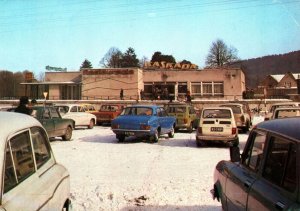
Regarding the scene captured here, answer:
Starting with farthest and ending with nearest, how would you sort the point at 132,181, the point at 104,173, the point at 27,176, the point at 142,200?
the point at 104,173 → the point at 132,181 → the point at 142,200 → the point at 27,176

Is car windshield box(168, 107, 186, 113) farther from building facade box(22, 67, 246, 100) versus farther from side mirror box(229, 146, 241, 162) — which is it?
building facade box(22, 67, 246, 100)

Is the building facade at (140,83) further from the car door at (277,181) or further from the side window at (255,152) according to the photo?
the car door at (277,181)

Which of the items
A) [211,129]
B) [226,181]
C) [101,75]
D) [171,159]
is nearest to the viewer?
[226,181]

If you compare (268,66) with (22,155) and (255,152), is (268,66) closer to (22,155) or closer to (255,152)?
(255,152)

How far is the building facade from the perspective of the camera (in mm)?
53844

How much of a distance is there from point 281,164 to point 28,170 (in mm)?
2272

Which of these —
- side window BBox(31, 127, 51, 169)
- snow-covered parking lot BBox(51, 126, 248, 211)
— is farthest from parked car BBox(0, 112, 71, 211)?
snow-covered parking lot BBox(51, 126, 248, 211)

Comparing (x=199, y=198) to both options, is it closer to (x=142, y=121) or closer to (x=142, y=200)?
(x=142, y=200)

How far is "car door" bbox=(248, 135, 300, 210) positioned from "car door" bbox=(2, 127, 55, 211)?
6.37 ft

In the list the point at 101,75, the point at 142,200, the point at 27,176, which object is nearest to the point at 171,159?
the point at 142,200

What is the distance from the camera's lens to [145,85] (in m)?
56.9

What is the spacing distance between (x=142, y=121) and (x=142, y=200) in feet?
29.8

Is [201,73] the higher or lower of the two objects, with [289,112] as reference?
higher

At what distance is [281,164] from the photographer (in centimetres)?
357
